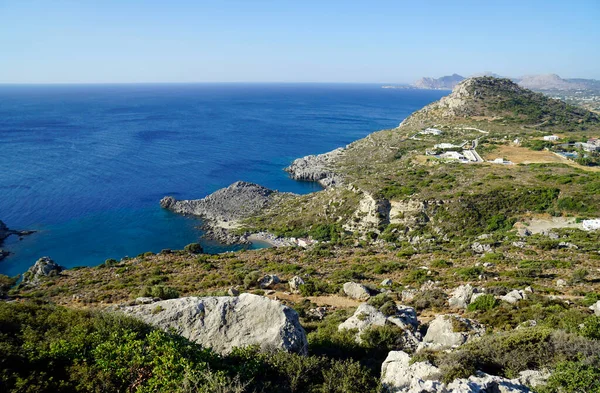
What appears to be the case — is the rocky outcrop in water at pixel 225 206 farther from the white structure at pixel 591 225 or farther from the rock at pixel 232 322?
the white structure at pixel 591 225

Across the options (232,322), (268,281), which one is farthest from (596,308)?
(268,281)

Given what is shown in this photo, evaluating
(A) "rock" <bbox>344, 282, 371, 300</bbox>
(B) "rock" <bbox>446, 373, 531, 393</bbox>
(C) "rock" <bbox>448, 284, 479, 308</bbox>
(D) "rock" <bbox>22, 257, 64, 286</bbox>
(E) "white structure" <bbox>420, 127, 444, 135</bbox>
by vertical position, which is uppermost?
Answer: (E) "white structure" <bbox>420, 127, 444, 135</bbox>

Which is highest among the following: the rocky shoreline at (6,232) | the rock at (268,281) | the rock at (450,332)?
the rock at (450,332)

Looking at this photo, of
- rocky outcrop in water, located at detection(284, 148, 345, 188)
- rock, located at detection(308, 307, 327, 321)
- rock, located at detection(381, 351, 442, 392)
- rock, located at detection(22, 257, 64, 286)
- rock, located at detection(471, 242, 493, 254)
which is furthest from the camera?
rocky outcrop in water, located at detection(284, 148, 345, 188)

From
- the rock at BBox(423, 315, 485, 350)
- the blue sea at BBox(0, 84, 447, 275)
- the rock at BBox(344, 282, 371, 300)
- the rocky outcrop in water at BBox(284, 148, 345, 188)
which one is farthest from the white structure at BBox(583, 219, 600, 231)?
the rocky outcrop in water at BBox(284, 148, 345, 188)

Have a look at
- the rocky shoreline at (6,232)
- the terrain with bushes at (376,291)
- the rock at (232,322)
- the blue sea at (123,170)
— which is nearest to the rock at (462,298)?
the terrain with bushes at (376,291)

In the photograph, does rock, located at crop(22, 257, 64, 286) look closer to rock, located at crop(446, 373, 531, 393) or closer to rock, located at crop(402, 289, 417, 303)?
rock, located at crop(402, 289, 417, 303)

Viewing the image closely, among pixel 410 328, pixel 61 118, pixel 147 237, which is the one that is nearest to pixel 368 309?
pixel 410 328
